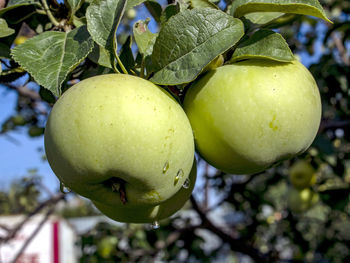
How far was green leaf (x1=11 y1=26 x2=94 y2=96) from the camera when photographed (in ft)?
2.03

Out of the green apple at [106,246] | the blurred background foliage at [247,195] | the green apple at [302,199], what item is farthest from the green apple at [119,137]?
the green apple at [302,199]

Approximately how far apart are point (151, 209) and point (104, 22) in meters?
0.36

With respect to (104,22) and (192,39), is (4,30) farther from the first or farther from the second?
(192,39)

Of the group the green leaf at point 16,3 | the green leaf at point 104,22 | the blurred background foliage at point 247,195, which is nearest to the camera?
the green leaf at point 104,22

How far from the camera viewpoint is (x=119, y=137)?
0.56 meters

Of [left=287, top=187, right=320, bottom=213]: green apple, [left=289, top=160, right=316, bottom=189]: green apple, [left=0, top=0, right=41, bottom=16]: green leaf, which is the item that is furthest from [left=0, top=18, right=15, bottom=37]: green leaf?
[left=287, top=187, right=320, bottom=213]: green apple

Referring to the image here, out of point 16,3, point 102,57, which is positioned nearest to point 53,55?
point 102,57

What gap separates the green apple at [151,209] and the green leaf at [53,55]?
0.85 ft

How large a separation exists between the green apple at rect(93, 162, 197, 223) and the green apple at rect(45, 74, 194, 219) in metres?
0.11

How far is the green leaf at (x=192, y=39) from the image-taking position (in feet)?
2.07

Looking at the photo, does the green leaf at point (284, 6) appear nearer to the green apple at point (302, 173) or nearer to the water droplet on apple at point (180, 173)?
the water droplet on apple at point (180, 173)

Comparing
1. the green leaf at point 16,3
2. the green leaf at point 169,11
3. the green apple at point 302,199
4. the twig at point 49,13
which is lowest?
the green apple at point 302,199

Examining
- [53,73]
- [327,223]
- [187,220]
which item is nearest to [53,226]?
[187,220]

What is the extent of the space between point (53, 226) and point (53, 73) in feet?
10.9
